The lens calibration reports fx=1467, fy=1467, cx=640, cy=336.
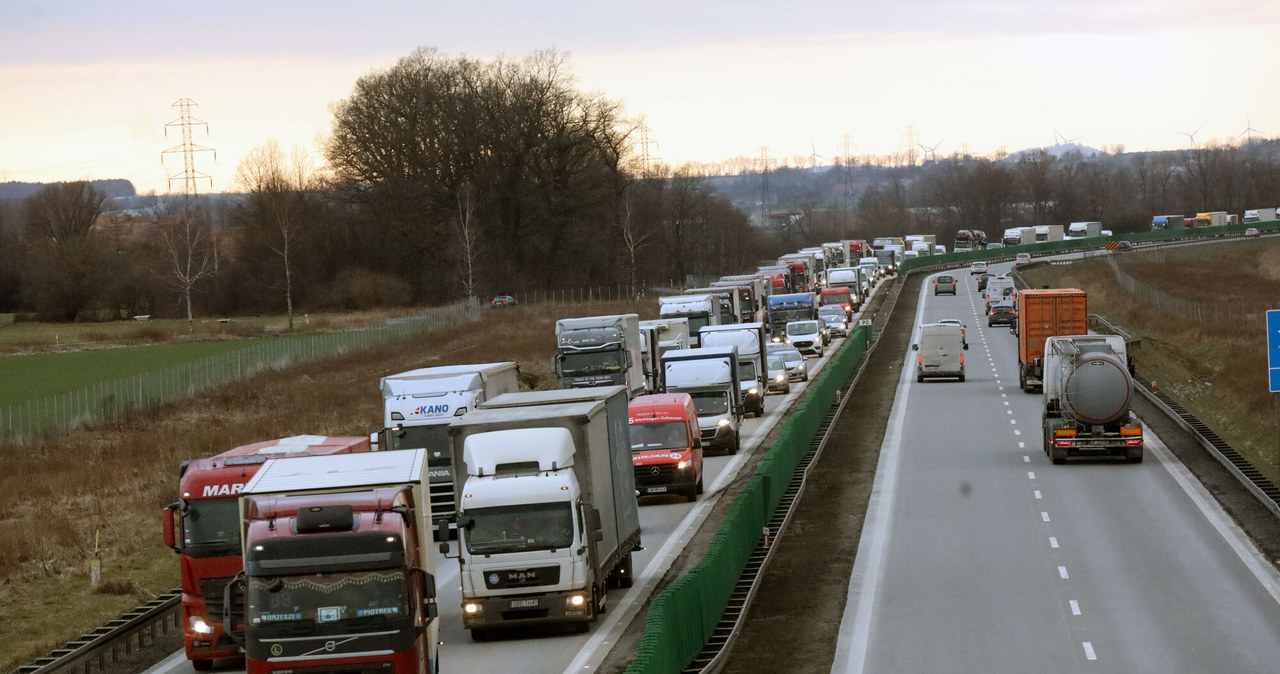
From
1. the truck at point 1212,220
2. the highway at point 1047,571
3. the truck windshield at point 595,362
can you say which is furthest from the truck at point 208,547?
the truck at point 1212,220

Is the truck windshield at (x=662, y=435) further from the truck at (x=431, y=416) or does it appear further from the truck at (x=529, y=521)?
the truck at (x=529, y=521)

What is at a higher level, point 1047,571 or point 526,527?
point 526,527

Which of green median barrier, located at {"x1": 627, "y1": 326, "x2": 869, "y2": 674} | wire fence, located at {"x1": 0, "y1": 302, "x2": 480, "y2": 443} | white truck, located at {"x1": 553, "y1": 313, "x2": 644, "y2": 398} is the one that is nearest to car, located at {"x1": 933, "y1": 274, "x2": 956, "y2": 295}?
wire fence, located at {"x1": 0, "y1": 302, "x2": 480, "y2": 443}

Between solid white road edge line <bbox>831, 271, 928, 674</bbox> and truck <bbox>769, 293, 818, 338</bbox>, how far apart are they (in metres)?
33.0

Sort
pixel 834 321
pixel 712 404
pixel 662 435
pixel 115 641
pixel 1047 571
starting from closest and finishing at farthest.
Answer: pixel 115 641 → pixel 1047 571 → pixel 662 435 → pixel 712 404 → pixel 834 321

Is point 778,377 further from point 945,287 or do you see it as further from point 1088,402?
point 945,287

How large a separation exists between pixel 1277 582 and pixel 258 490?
16.4m

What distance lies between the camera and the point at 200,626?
19266mm

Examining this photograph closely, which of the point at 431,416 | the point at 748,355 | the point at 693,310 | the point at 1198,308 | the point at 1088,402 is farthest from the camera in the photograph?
the point at 1198,308

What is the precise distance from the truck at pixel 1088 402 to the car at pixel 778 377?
1913 centimetres

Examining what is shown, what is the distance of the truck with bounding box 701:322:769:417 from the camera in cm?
5019

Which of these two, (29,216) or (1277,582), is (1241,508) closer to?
(1277,582)

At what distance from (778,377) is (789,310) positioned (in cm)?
2290

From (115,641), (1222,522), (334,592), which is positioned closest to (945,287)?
(1222,522)
